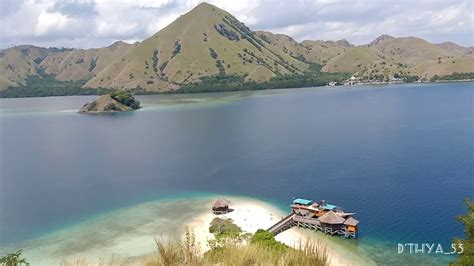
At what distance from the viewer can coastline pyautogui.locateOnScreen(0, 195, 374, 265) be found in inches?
1483

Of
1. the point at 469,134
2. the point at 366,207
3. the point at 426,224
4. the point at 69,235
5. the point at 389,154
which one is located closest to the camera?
the point at 426,224

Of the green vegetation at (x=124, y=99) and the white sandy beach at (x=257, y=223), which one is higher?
the green vegetation at (x=124, y=99)

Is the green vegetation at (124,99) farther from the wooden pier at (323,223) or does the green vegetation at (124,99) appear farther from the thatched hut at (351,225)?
the thatched hut at (351,225)

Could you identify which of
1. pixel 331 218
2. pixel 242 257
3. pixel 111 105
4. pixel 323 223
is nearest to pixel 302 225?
pixel 323 223

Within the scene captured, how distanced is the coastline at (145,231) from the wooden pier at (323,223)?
0.91m

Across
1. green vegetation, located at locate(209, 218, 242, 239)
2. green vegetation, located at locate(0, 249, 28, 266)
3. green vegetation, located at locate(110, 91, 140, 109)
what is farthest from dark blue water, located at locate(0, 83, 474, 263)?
green vegetation, located at locate(110, 91, 140, 109)

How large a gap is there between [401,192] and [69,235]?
129 feet

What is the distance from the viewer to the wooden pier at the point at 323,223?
3897cm

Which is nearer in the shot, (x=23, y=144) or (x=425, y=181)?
(x=425, y=181)

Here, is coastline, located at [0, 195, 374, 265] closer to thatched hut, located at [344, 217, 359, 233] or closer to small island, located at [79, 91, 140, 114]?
thatched hut, located at [344, 217, 359, 233]

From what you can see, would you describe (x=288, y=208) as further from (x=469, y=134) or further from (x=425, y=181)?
(x=469, y=134)

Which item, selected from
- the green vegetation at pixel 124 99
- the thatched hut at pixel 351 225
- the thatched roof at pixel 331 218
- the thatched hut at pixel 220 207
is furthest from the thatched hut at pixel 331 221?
the green vegetation at pixel 124 99

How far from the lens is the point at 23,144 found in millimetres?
106188

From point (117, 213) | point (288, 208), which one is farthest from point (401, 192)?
point (117, 213)
